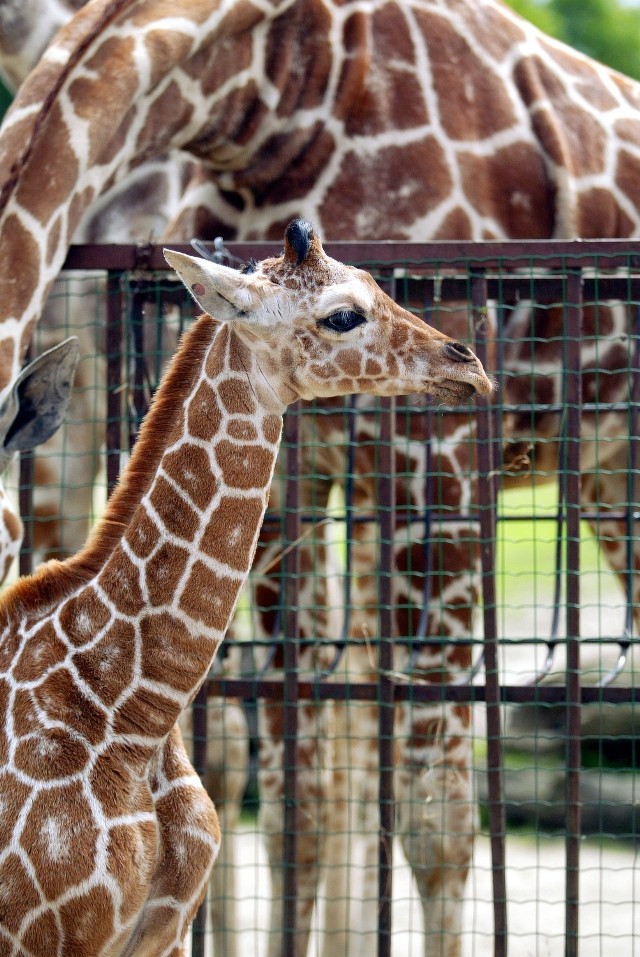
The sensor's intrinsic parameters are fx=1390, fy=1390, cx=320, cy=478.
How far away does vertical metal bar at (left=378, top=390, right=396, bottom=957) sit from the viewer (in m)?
4.37

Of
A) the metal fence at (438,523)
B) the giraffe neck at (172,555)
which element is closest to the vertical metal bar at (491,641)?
the metal fence at (438,523)

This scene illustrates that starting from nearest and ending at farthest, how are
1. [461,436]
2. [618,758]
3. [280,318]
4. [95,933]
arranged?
[95,933]
[280,318]
[461,436]
[618,758]

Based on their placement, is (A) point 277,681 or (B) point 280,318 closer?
(B) point 280,318

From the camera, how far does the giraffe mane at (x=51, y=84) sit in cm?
439

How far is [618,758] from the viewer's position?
9898 mm

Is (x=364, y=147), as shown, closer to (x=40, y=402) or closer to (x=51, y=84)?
(x=51, y=84)

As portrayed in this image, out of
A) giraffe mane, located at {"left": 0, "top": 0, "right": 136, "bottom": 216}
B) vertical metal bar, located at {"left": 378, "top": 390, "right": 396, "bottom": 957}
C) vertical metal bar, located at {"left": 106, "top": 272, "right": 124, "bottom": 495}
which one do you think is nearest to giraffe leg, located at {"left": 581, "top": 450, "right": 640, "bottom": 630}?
vertical metal bar, located at {"left": 378, "top": 390, "right": 396, "bottom": 957}

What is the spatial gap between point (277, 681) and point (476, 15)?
9.23ft

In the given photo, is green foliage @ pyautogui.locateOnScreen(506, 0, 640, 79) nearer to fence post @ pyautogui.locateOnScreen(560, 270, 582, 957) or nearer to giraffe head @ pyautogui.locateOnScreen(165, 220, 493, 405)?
fence post @ pyautogui.locateOnScreen(560, 270, 582, 957)

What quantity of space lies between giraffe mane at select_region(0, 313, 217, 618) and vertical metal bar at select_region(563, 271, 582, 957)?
4.80 ft

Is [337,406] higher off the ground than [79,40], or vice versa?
[79,40]

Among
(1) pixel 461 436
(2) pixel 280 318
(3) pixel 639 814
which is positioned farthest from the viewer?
(3) pixel 639 814

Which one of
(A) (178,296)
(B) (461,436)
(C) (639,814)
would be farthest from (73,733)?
(C) (639,814)

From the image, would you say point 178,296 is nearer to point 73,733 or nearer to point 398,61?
point 398,61
